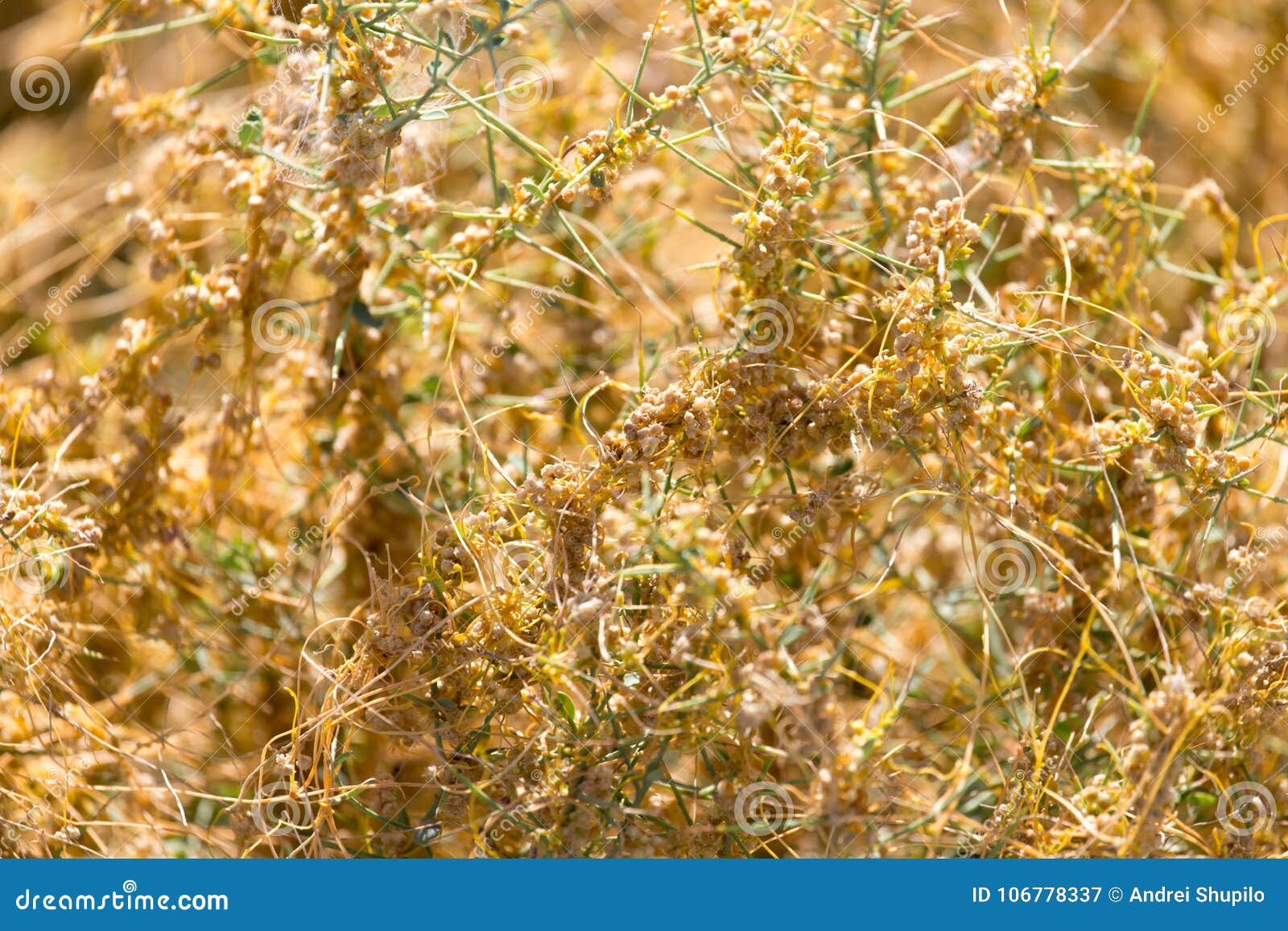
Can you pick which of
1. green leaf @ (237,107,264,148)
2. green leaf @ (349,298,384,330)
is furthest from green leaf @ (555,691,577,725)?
green leaf @ (237,107,264,148)

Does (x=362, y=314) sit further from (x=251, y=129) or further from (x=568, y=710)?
(x=568, y=710)

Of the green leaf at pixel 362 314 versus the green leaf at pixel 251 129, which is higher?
the green leaf at pixel 251 129

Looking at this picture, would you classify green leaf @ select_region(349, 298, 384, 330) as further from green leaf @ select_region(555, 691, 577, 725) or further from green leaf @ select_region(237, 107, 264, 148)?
green leaf @ select_region(555, 691, 577, 725)

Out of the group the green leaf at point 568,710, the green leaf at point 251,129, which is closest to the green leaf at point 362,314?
the green leaf at point 251,129

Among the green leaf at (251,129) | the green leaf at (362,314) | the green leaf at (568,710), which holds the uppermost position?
the green leaf at (251,129)

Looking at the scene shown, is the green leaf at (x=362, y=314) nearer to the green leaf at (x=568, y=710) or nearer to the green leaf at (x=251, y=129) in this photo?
the green leaf at (x=251, y=129)

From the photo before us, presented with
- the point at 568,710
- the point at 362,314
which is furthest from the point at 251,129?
the point at 568,710

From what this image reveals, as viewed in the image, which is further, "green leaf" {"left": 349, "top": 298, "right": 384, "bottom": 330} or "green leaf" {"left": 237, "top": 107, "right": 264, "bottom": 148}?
"green leaf" {"left": 349, "top": 298, "right": 384, "bottom": 330}

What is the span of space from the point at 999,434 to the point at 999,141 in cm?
28

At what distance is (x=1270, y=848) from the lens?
1.02 m

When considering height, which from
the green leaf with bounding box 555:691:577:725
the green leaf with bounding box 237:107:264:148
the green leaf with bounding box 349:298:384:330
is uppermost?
the green leaf with bounding box 237:107:264:148

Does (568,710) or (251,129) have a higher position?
(251,129)

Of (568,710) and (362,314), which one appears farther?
(362,314)

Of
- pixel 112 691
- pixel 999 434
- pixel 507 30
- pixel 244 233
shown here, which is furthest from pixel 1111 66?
pixel 112 691
